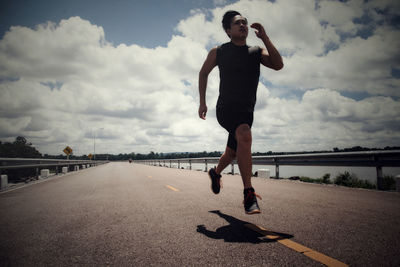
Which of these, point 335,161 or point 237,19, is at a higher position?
point 237,19

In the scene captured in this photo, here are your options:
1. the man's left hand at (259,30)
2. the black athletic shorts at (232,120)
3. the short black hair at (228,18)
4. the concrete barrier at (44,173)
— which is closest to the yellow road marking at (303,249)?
the black athletic shorts at (232,120)

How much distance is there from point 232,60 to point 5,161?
8568 millimetres

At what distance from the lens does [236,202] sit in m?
4.48

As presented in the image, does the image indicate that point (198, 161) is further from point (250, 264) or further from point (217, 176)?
point (250, 264)

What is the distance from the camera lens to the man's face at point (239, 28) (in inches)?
128

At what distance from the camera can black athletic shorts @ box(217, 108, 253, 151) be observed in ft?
10.9

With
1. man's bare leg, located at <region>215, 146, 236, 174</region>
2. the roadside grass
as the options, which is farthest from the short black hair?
the roadside grass

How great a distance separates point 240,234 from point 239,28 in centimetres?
272

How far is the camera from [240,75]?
128 inches

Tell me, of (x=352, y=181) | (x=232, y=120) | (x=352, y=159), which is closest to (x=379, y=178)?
(x=352, y=159)

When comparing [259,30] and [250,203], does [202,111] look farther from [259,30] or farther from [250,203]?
[250,203]

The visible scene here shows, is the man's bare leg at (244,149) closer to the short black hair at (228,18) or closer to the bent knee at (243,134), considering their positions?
the bent knee at (243,134)

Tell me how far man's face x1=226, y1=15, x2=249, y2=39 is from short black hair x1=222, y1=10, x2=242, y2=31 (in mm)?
124

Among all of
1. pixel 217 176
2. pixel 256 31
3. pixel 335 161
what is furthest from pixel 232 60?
pixel 335 161
